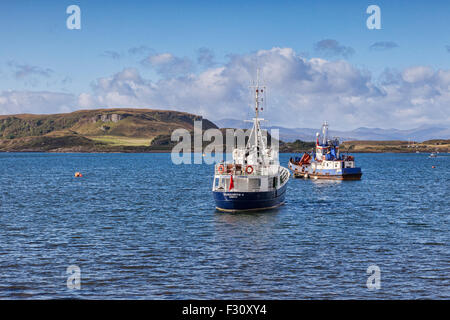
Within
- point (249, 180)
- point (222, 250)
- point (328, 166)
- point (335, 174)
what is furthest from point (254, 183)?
point (328, 166)

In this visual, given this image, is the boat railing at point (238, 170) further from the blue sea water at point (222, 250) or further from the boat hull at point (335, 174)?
the boat hull at point (335, 174)

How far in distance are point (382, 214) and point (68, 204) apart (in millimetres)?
37638

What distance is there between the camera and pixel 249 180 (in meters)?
49.2

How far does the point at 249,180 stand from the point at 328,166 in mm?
61791

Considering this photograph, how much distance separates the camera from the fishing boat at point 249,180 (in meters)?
48.2

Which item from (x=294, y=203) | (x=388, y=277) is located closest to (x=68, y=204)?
(x=294, y=203)

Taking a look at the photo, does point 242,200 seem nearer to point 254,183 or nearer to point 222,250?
point 254,183

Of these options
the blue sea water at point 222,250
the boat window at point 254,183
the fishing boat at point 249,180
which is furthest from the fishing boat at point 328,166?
the boat window at point 254,183

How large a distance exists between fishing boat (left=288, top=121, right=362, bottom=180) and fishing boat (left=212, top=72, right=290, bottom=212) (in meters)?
53.5

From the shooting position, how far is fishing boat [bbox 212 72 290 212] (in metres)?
48.2

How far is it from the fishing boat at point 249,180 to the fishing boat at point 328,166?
53.5 meters

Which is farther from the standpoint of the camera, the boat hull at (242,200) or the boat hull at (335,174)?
the boat hull at (335,174)
